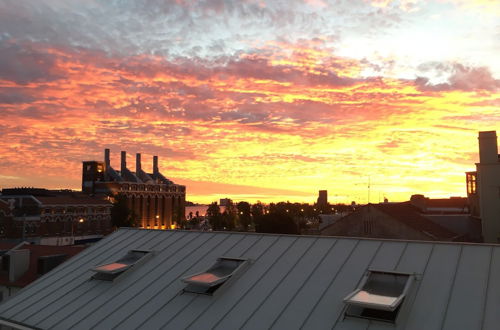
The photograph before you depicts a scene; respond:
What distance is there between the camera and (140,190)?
164m

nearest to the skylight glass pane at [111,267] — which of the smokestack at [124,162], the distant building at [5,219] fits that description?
the distant building at [5,219]

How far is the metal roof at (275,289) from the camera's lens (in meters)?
11.0

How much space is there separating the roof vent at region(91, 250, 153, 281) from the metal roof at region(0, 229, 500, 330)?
284mm

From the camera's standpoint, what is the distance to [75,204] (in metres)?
114

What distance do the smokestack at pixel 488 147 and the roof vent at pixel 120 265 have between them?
39.9 meters

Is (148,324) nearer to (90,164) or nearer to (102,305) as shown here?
(102,305)

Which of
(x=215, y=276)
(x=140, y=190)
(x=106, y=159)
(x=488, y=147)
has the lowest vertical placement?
(x=215, y=276)

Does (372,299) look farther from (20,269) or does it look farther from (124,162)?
(124,162)

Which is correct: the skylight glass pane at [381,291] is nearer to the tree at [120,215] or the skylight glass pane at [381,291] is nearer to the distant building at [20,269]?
the distant building at [20,269]

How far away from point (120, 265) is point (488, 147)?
41990 millimetres

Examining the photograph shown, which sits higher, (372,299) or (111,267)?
(372,299)

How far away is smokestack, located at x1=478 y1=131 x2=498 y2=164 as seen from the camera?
43.8m

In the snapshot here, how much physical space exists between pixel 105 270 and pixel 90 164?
158m

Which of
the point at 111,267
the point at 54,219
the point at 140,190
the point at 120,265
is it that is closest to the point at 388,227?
the point at 120,265
